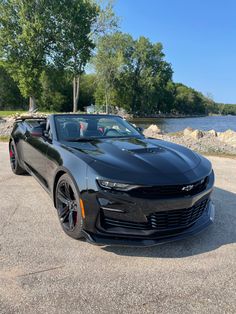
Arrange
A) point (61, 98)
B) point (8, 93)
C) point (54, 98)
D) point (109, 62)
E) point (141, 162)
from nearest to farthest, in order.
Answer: point (141, 162)
point (109, 62)
point (8, 93)
point (54, 98)
point (61, 98)

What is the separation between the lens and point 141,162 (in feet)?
11.6

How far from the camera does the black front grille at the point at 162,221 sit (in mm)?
3249

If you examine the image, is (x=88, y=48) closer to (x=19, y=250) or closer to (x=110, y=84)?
(x=110, y=84)

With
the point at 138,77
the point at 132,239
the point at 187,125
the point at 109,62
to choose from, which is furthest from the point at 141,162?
the point at 138,77

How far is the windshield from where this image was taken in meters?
4.67

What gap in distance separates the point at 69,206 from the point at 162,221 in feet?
3.57

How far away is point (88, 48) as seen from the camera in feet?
122

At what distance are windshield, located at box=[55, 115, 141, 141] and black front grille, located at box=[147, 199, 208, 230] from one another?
1.77 metres

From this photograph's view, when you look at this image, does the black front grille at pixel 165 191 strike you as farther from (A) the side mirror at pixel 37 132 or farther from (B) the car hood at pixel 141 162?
(A) the side mirror at pixel 37 132

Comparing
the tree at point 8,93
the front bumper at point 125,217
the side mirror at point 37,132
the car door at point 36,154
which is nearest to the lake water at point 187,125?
the tree at point 8,93

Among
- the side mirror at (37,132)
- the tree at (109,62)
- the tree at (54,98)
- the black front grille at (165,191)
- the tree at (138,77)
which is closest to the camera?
the black front grille at (165,191)

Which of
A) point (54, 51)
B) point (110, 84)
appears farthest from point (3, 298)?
point (110, 84)

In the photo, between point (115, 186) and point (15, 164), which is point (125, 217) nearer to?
point (115, 186)

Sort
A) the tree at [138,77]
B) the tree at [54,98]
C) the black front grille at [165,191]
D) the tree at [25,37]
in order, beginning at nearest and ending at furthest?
1. the black front grille at [165,191]
2. the tree at [25,37]
3. the tree at [54,98]
4. the tree at [138,77]
